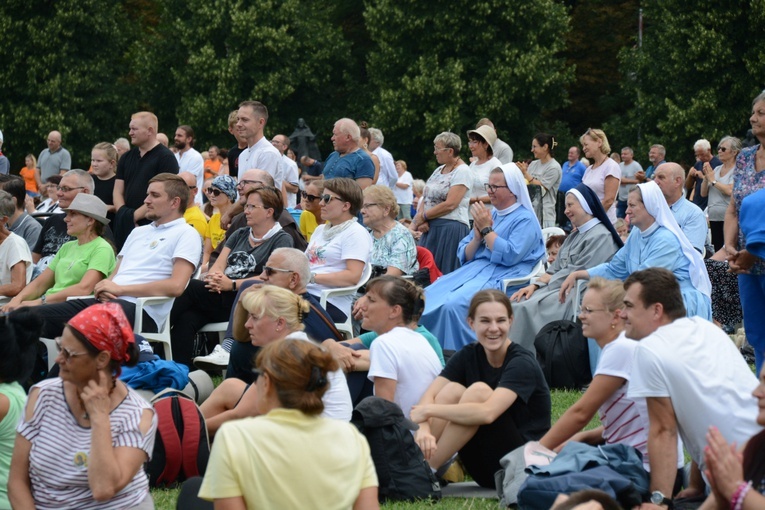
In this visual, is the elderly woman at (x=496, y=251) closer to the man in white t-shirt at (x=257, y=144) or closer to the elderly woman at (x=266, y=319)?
the man in white t-shirt at (x=257, y=144)

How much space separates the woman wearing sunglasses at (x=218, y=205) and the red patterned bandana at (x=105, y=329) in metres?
5.59

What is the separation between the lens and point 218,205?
10133 mm

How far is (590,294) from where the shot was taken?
5.75m

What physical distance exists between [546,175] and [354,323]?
697cm

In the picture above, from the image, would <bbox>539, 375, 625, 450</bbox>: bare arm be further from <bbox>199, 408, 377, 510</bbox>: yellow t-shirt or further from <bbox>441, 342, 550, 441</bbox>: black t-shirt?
<bbox>199, 408, 377, 510</bbox>: yellow t-shirt

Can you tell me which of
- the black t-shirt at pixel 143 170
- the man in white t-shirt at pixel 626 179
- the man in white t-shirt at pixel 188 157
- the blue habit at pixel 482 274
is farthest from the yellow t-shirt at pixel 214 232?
the man in white t-shirt at pixel 626 179

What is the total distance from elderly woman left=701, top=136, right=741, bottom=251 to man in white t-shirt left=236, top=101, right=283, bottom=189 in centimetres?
562

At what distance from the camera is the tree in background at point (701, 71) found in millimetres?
28953

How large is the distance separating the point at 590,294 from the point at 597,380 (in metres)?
0.58

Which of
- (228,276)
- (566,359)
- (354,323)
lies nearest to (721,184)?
(566,359)

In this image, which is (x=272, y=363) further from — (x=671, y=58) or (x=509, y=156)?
(x=671, y=58)

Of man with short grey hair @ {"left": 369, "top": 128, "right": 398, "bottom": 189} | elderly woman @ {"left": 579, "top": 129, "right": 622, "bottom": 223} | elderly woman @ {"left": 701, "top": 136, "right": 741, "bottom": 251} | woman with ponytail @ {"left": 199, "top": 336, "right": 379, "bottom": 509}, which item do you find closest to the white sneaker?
woman with ponytail @ {"left": 199, "top": 336, "right": 379, "bottom": 509}

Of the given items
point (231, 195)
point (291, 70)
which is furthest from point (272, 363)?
point (291, 70)

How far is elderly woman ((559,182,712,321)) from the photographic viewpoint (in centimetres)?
788
